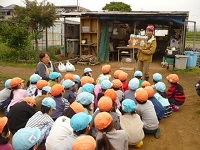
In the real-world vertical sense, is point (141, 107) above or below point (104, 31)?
below

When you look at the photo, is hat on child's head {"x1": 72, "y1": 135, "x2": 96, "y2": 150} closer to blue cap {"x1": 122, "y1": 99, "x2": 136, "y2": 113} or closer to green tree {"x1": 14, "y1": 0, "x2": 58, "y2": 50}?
blue cap {"x1": 122, "y1": 99, "x2": 136, "y2": 113}

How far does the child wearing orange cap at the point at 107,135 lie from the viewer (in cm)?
284

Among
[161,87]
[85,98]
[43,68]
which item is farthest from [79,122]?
[43,68]

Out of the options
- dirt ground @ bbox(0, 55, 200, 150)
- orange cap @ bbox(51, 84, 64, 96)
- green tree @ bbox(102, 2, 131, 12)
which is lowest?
dirt ground @ bbox(0, 55, 200, 150)

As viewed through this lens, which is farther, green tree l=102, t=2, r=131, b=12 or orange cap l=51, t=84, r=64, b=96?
green tree l=102, t=2, r=131, b=12

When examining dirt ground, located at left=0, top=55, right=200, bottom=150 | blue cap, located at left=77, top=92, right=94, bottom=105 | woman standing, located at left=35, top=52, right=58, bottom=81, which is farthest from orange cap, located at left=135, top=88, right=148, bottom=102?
woman standing, located at left=35, top=52, right=58, bottom=81

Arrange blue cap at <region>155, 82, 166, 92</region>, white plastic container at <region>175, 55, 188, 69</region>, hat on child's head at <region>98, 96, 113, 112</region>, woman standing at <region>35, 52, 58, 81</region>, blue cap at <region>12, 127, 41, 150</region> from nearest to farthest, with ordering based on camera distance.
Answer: blue cap at <region>12, 127, 41, 150</region>, hat on child's head at <region>98, 96, 113, 112</region>, blue cap at <region>155, 82, 166, 92</region>, woman standing at <region>35, 52, 58, 81</region>, white plastic container at <region>175, 55, 188, 69</region>

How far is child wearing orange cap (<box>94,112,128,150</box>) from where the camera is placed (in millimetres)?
2836

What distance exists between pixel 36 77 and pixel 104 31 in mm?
8662

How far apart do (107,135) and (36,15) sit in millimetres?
11885

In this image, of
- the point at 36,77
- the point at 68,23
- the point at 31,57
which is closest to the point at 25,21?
the point at 31,57

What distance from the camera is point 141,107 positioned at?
13.9 feet

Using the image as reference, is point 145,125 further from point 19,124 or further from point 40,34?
point 40,34

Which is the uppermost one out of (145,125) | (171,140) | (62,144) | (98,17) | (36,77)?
(98,17)
